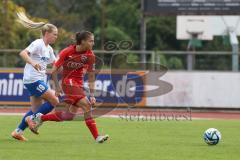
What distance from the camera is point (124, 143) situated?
13.1 meters

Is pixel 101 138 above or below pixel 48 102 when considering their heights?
below

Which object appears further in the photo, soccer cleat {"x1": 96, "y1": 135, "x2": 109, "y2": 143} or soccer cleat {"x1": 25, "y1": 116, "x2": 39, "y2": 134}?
soccer cleat {"x1": 25, "y1": 116, "x2": 39, "y2": 134}

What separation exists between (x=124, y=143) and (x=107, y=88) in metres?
11.4

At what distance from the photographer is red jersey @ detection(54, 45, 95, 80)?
1298cm

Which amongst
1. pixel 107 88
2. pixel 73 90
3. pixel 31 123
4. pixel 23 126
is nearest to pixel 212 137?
pixel 73 90

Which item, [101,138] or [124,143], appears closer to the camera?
[101,138]

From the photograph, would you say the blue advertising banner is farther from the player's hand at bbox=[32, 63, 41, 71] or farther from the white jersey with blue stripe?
the player's hand at bbox=[32, 63, 41, 71]

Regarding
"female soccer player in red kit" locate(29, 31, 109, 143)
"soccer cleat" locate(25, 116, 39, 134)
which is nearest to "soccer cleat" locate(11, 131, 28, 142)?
"soccer cleat" locate(25, 116, 39, 134)

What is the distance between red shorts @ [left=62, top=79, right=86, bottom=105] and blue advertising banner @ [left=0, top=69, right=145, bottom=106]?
1117cm

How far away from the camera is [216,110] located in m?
24.9

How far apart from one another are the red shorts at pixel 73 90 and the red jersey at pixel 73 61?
0.09 meters

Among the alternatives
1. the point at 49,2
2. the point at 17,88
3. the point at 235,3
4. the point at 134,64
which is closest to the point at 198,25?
the point at 235,3

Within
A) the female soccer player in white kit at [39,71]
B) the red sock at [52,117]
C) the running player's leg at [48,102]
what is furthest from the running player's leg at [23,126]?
the red sock at [52,117]

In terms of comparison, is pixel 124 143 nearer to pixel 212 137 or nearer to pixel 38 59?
pixel 212 137
